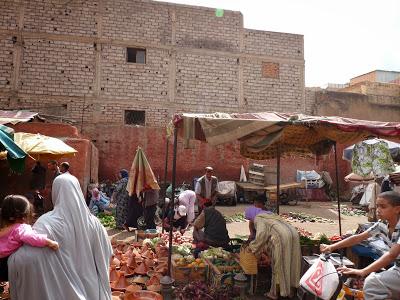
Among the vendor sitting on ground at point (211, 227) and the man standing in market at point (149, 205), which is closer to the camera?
the vendor sitting on ground at point (211, 227)

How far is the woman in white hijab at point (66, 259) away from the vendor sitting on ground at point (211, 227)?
106 inches

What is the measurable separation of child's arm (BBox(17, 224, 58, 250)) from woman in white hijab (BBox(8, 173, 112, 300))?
6cm

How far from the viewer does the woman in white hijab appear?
8.79 feet

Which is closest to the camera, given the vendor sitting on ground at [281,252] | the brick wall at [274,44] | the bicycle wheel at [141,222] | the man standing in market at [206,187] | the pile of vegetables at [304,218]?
the vendor sitting on ground at [281,252]

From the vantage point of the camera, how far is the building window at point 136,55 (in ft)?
57.6

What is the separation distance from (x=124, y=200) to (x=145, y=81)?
9.82 m

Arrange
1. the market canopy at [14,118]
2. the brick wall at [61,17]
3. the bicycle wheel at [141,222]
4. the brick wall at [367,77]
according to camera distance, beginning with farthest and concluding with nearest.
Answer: the brick wall at [367,77] → the brick wall at [61,17] → the bicycle wheel at [141,222] → the market canopy at [14,118]

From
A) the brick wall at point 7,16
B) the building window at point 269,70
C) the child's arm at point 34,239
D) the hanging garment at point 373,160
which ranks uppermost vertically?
the brick wall at point 7,16

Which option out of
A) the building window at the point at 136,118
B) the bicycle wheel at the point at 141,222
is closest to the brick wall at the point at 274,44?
the building window at the point at 136,118

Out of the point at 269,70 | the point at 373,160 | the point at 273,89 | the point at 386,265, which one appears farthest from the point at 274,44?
the point at 386,265

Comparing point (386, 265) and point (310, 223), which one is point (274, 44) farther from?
point (386, 265)

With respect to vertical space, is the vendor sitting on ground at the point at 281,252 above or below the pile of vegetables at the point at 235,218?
above

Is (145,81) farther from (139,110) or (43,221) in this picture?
(43,221)

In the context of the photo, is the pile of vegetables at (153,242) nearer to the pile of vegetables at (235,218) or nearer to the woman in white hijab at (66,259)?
the woman in white hijab at (66,259)
